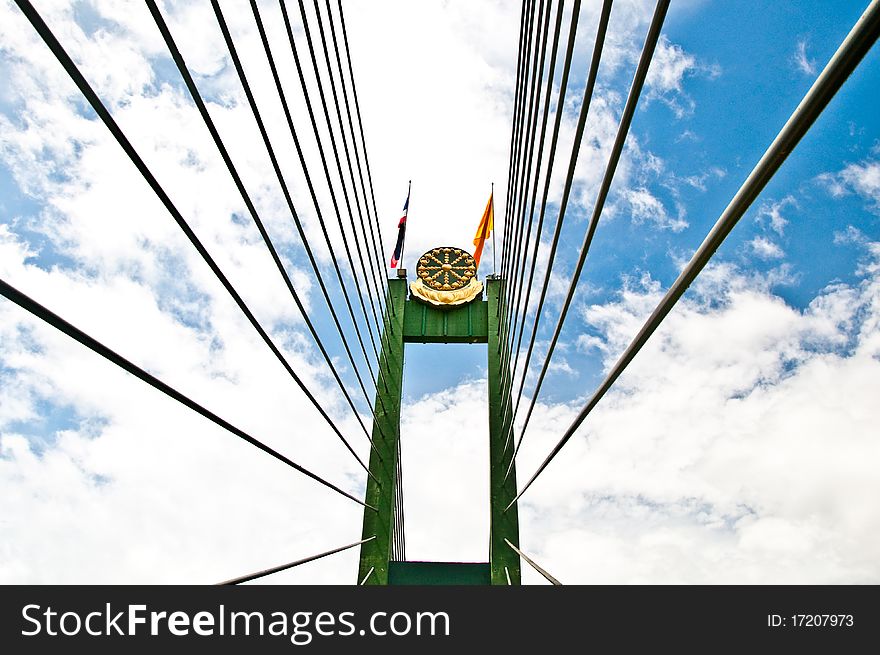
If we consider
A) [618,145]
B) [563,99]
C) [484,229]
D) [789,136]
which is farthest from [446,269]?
[789,136]

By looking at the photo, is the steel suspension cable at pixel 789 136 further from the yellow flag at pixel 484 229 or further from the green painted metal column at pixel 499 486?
the yellow flag at pixel 484 229

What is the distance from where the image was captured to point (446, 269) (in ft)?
21.1

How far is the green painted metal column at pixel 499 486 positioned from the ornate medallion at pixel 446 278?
Answer: 1.90 feet

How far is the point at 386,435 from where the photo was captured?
5273 millimetres

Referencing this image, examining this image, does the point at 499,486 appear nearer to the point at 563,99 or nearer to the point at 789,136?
the point at 563,99

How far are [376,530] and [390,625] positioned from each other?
9.54ft

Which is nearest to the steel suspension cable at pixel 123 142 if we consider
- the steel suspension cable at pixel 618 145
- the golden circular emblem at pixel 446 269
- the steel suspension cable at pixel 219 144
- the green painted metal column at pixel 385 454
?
the steel suspension cable at pixel 219 144

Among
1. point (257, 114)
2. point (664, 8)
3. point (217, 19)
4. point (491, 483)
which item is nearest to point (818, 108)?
point (664, 8)

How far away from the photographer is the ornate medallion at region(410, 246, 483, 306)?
20.1 feet

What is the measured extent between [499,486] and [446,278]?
2.38 meters

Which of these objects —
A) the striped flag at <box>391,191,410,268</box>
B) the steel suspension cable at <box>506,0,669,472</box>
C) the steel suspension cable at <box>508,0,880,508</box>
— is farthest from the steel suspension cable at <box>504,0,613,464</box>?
the striped flag at <box>391,191,410,268</box>

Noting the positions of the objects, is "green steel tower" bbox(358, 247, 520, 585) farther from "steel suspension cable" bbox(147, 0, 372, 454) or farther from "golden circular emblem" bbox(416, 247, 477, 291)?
"steel suspension cable" bbox(147, 0, 372, 454)

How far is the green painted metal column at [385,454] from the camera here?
4.73m

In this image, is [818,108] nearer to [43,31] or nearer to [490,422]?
[43,31]
